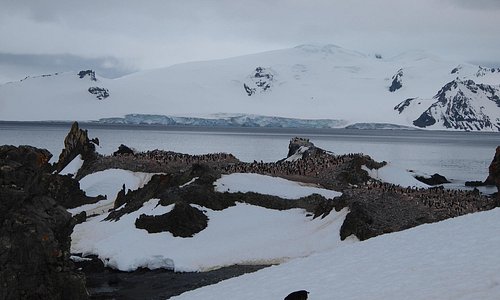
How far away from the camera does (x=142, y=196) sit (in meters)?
50.4

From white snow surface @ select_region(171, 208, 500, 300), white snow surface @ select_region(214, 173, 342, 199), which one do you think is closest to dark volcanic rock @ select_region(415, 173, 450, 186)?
white snow surface @ select_region(214, 173, 342, 199)

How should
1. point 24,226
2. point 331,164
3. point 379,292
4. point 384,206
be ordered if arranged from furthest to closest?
point 331,164 → point 384,206 → point 24,226 → point 379,292

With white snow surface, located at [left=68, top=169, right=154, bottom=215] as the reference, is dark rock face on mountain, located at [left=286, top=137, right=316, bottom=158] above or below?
above

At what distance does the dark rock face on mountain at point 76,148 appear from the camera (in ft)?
238

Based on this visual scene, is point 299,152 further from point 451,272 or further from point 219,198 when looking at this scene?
point 451,272

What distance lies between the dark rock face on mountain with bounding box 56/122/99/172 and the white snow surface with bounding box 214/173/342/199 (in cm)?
2884

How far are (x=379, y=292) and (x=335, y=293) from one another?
4.44ft

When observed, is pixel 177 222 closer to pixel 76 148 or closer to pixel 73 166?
pixel 73 166

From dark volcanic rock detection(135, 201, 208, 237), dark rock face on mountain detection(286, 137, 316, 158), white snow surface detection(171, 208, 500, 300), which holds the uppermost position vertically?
dark rock face on mountain detection(286, 137, 316, 158)

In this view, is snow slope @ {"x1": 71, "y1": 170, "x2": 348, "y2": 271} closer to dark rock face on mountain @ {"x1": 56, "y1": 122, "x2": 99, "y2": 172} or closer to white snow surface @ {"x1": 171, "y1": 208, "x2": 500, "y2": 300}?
white snow surface @ {"x1": 171, "y1": 208, "x2": 500, "y2": 300}

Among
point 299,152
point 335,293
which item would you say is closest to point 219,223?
point 335,293

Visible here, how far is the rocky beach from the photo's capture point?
2534 centimetres

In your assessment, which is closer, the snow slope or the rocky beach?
the rocky beach

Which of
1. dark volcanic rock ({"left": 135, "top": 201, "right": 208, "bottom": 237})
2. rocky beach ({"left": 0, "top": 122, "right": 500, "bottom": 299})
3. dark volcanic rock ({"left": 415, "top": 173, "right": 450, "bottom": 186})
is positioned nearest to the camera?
rocky beach ({"left": 0, "top": 122, "right": 500, "bottom": 299})
